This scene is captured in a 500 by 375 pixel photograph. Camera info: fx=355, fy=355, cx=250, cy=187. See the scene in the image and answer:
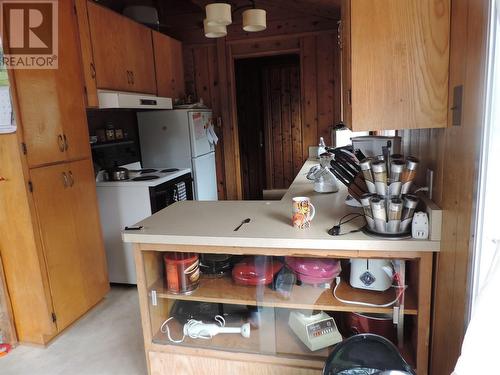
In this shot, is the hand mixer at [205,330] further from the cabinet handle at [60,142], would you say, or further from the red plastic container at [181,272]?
the cabinet handle at [60,142]

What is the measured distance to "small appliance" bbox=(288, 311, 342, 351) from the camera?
140 cm

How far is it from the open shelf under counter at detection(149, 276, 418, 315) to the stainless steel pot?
156 centimetres

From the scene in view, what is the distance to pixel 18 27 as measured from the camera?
6.43 feet

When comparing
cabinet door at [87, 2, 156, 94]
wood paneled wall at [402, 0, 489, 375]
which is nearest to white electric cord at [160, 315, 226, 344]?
wood paneled wall at [402, 0, 489, 375]

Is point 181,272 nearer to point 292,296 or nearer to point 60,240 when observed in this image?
point 292,296

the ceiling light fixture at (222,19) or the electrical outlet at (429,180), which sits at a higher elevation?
the ceiling light fixture at (222,19)

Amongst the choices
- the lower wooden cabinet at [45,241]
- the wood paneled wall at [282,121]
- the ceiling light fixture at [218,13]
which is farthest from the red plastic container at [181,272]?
the wood paneled wall at [282,121]

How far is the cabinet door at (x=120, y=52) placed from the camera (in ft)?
8.58

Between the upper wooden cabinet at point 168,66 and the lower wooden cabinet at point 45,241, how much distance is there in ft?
4.68

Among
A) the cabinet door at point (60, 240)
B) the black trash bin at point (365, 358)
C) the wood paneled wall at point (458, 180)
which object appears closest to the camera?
the wood paneled wall at point (458, 180)

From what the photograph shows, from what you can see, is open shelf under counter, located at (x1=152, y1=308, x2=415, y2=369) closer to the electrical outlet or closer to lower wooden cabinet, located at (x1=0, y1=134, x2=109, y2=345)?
the electrical outlet

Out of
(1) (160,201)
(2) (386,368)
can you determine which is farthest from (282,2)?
(2) (386,368)

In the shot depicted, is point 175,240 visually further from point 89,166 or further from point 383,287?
point 89,166
